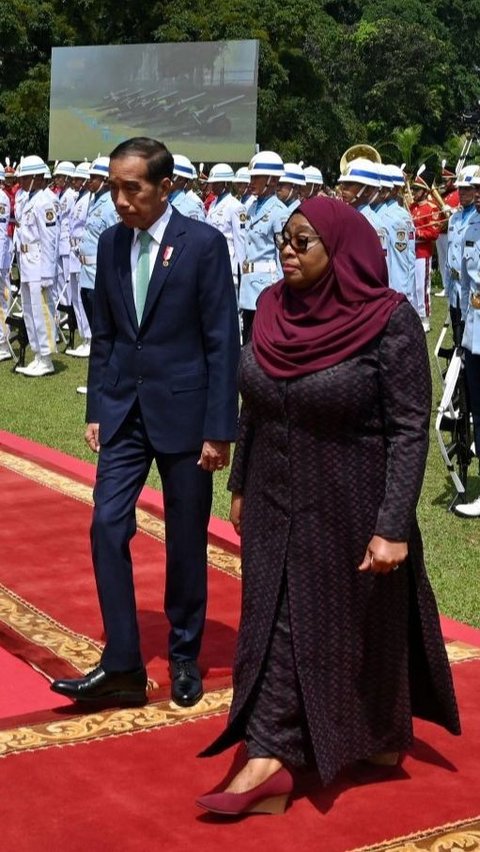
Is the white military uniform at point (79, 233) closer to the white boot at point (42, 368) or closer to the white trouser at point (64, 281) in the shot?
the white trouser at point (64, 281)

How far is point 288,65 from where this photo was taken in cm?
3522

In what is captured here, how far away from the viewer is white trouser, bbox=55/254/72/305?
1580cm

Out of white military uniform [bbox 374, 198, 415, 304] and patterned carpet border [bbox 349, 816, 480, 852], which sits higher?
white military uniform [bbox 374, 198, 415, 304]

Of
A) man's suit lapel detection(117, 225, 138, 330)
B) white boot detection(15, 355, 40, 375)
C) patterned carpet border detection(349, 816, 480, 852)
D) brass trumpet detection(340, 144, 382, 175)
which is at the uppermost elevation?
man's suit lapel detection(117, 225, 138, 330)

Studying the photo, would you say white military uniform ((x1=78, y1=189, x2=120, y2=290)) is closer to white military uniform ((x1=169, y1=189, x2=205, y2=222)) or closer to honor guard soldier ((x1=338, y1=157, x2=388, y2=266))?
white military uniform ((x1=169, y1=189, x2=205, y2=222))

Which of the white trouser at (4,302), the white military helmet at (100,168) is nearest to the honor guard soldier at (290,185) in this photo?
the white military helmet at (100,168)

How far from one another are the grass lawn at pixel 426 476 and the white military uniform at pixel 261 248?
1.67 meters

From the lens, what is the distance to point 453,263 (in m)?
10.4

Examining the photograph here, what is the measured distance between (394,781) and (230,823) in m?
0.56

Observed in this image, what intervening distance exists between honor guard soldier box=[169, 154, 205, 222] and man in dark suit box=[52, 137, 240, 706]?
6856mm

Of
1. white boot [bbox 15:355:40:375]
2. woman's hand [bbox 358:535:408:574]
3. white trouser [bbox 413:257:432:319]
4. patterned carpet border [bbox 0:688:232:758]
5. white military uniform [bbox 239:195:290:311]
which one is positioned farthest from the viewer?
white trouser [bbox 413:257:432:319]

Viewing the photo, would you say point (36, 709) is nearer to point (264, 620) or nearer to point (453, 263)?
point (264, 620)

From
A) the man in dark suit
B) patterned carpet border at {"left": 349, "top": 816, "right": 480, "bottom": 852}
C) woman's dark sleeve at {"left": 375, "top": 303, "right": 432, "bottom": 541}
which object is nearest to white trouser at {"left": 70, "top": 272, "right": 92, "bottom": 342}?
the man in dark suit

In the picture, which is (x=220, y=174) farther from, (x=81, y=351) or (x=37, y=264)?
(x=37, y=264)
